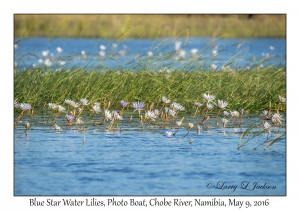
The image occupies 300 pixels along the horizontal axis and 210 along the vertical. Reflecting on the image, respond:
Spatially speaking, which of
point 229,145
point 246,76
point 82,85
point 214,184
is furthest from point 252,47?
point 214,184

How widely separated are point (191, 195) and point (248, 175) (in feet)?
2.27

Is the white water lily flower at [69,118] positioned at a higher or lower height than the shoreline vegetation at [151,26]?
lower

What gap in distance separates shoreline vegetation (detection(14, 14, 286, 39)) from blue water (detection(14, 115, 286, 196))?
556 inches

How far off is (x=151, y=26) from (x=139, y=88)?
44.3 feet

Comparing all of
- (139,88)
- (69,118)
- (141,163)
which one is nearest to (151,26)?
(139,88)

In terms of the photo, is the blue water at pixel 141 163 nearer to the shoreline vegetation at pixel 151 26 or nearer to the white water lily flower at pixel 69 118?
the white water lily flower at pixel 69 118

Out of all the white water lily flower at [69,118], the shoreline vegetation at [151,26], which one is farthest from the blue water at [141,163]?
the shoreline vegetation at [151,26]

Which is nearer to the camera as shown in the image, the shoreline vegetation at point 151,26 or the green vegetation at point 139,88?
the green vegetation at point 139,88

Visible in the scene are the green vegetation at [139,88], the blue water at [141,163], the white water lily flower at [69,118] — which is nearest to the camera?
the blue water at [141,163]

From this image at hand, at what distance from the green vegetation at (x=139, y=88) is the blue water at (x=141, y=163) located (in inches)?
49.6

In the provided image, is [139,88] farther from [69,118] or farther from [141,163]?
[141,163]

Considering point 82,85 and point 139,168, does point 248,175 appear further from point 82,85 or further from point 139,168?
point 82,85

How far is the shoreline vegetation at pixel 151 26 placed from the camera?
20859 mm

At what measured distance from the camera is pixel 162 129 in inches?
269
